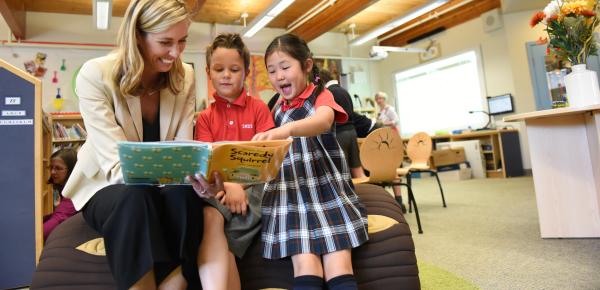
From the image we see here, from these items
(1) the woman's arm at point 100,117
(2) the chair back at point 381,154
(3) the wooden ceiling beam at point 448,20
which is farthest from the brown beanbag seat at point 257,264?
(3) the wooden ceiling beam at point 448,20

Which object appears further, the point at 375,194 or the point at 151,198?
the point at 375,194

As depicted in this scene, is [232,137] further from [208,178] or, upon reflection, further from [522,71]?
[522,71]

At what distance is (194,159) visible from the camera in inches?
30.5

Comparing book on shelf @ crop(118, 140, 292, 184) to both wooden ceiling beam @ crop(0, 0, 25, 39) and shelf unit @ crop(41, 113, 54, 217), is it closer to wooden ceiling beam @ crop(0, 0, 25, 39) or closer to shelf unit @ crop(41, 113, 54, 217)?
shelf unit @ crop(41, 113, 54, 217)

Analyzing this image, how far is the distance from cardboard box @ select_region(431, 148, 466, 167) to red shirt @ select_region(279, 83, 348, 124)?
5.14 metres

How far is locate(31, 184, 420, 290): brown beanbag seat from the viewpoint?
1.05 metres

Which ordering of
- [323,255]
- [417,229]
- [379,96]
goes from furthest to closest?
[379,96], [417,229], [323,255]

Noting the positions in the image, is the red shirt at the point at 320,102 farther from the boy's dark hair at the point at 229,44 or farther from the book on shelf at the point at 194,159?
the book on shelf at the point at 194,159

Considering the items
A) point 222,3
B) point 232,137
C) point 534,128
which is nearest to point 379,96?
point 222,3

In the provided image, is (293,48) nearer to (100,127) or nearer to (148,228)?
(100,127)

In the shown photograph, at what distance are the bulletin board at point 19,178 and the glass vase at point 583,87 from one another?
110 inches

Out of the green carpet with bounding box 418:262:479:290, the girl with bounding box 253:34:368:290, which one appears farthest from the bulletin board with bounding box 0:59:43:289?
the green carpet with bounding box 418:262:479:290

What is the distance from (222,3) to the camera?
5777 millimetres

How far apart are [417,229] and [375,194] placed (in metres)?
1.27
